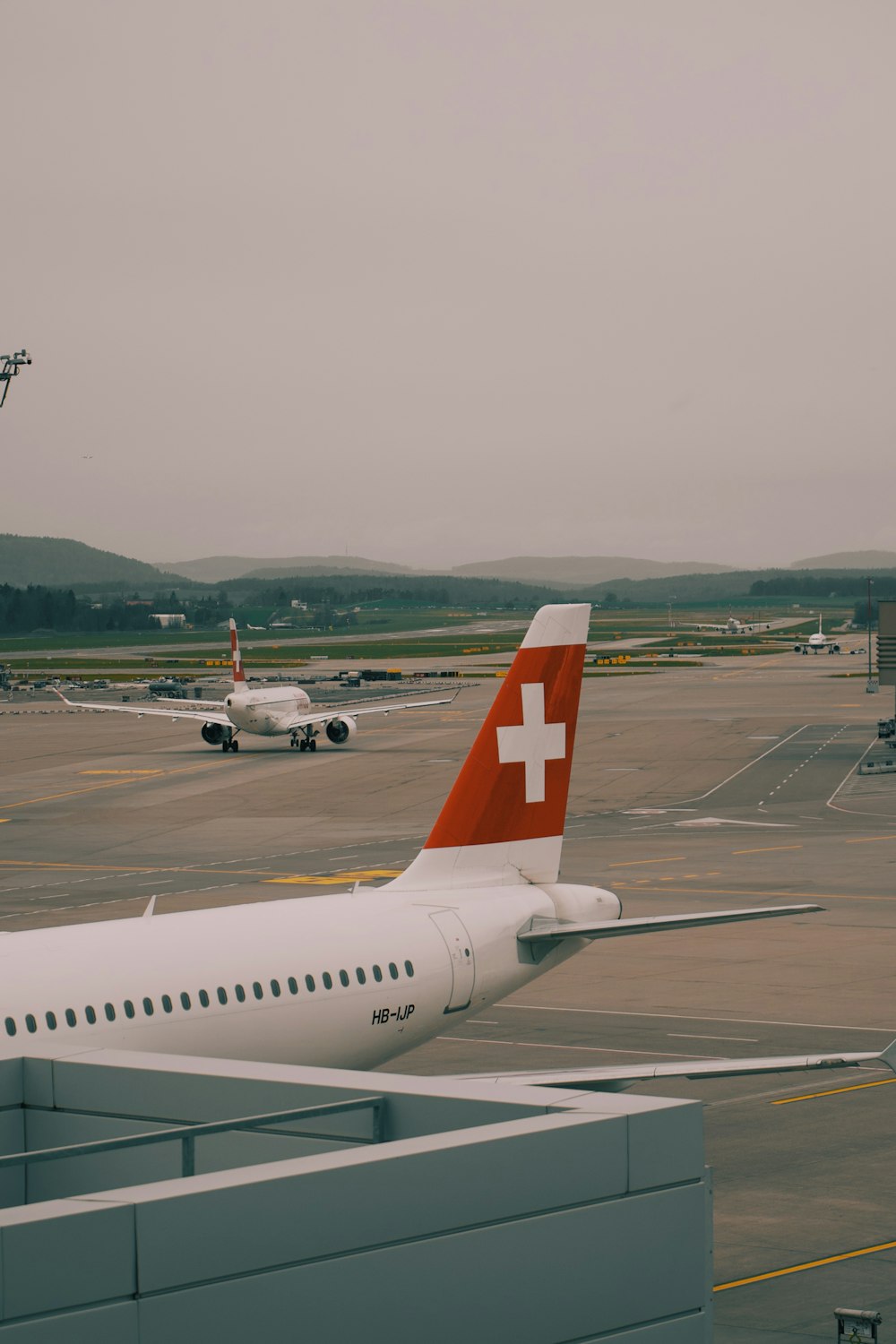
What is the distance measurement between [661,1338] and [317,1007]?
1248 cm

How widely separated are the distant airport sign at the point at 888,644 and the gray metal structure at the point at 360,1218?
91.3m

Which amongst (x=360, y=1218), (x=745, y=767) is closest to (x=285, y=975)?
(x=360, y=1218)

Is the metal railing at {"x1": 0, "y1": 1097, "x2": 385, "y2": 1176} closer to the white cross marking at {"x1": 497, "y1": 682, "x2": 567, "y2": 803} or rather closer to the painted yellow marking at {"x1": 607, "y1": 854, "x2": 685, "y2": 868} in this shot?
the white cross marking at {"x1": 497, "y1": 682, "x2": 567, "y2": 803}

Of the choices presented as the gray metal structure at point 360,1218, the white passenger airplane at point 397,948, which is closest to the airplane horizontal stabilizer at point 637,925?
the white passenger airplane at point 397,948

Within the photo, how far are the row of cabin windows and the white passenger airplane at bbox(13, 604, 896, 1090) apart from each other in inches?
0.8

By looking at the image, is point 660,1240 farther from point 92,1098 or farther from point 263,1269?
point 92,1098

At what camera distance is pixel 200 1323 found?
1060 cm

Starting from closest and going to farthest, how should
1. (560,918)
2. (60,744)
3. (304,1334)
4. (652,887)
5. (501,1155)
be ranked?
1. (304,1334)
2. (501,1155)
3. (560,918)
4. (652,887)
5. (60,744)

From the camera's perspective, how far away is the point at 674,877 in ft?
195

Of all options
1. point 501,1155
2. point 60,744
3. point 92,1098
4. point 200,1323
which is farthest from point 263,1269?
point 60,744

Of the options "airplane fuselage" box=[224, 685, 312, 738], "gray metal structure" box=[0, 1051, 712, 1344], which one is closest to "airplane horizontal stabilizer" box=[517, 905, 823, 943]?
"gray metal structure" box=[0, 1051, 712, 1344]

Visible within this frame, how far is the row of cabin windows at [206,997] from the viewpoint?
22.0 m

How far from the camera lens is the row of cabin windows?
21984 mm

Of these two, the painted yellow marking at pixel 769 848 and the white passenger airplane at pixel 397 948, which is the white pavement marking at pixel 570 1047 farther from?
the painted yellow marking at pixel 769 848
